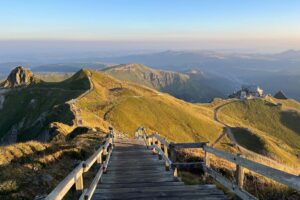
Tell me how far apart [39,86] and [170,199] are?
12457 centimetres

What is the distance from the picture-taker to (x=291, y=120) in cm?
16638

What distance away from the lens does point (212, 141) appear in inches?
4350

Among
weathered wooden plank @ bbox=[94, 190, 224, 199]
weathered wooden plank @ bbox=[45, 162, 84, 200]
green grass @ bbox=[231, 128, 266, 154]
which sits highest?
weathered wooden plank @ bbox=[45, 162, 84, 200]

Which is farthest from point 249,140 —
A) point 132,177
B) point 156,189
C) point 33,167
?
point 156,189

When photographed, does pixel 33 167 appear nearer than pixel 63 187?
No

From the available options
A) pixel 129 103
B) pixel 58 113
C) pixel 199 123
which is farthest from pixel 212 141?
pixel 58 113

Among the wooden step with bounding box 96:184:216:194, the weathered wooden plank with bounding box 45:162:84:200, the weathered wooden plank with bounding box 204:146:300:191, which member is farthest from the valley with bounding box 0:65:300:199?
the weathered wooden plank with bounding box 204:146:300:191

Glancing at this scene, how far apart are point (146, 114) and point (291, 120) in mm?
87347

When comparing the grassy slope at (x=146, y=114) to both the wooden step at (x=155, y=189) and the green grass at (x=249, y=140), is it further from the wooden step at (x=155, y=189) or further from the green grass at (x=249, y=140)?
the wooden step at (x=155, y=189)

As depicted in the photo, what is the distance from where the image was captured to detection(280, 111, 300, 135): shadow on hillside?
159375 mm

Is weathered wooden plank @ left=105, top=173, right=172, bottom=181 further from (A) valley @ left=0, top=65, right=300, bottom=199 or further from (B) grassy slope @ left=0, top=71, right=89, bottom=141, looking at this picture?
(B) grassy slope @ left=0, top=71, right=89, bottom=141

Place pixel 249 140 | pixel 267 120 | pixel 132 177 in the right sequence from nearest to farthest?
pixel 132 177 < pixel 249 140 < pixel 267 120

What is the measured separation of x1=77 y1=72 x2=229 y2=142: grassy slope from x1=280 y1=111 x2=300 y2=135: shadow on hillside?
4542cm

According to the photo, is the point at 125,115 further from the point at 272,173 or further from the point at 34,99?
the point at 272,173
